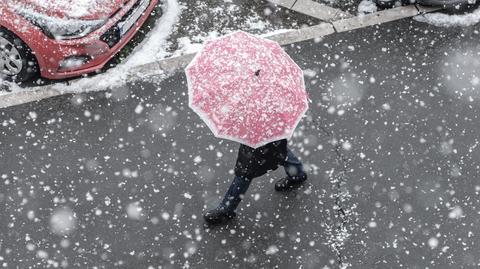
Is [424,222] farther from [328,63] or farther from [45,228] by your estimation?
[45,228]

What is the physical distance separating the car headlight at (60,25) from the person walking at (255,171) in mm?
2306

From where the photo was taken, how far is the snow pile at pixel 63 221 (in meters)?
6.22

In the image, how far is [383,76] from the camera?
24.9 ft

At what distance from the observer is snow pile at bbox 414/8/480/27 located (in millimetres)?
8156

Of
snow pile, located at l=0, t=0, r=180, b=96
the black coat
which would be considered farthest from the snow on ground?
the black coat

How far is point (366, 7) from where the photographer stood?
8.25 m

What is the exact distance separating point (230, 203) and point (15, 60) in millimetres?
2774

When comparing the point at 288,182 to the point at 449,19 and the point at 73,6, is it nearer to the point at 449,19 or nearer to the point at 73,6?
the point at 73,6

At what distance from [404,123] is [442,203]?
3.37 feet

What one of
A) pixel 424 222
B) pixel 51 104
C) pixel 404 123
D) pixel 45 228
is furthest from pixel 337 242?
pixel 51 104

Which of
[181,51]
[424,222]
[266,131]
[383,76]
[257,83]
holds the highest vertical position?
[257,83]

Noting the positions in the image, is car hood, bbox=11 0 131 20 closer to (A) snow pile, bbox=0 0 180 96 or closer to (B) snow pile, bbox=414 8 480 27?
(A) snow pile, bbox=0 0 180 96

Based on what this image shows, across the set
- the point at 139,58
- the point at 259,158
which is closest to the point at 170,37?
the point at 139,58

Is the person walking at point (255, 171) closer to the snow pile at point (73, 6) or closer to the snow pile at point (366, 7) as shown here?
the snow pile at point (73, 6)
